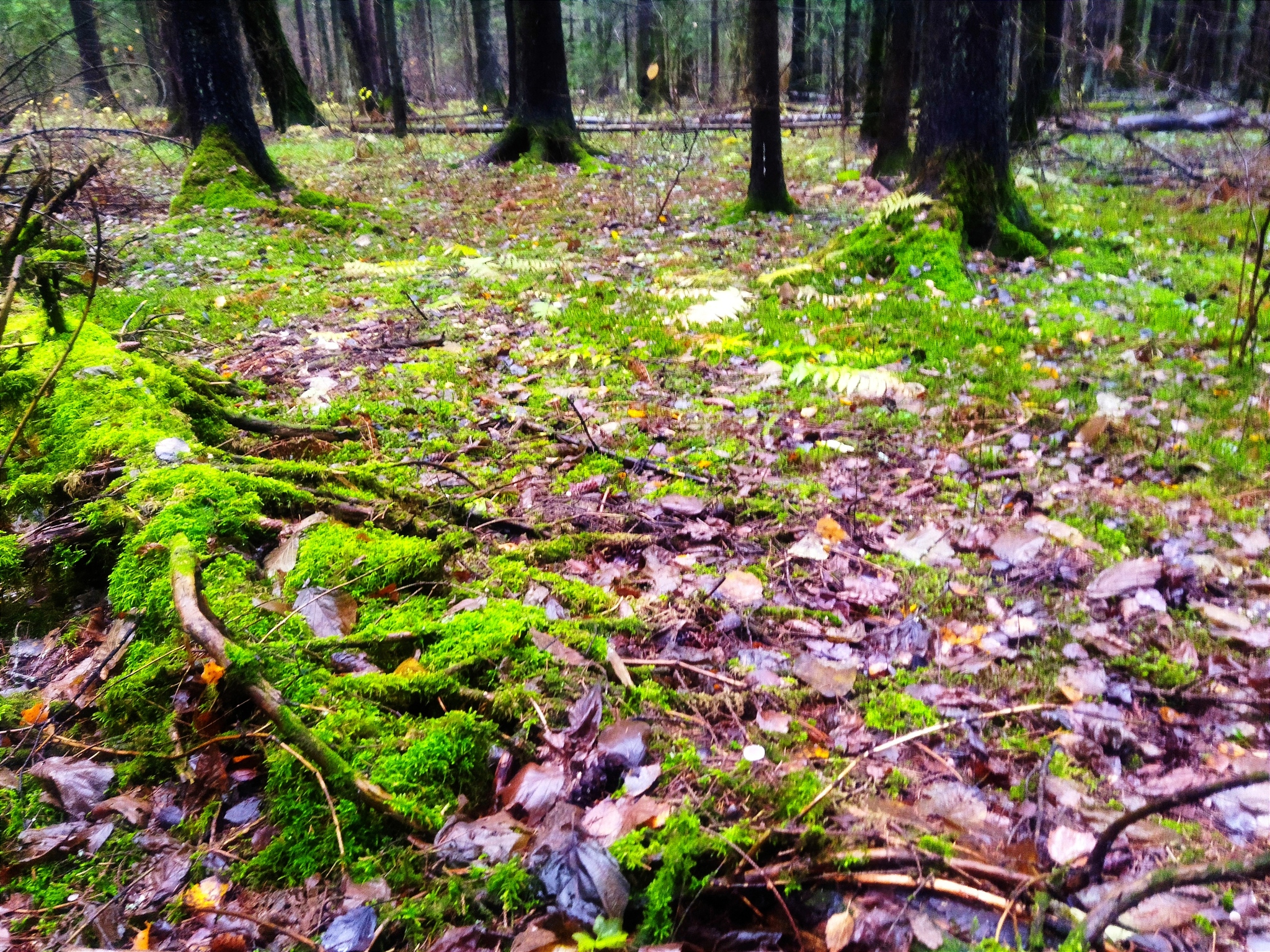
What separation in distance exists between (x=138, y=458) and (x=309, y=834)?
1782 mm

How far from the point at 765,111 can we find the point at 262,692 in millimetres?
8561

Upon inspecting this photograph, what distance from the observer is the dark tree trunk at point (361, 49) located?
2033cm

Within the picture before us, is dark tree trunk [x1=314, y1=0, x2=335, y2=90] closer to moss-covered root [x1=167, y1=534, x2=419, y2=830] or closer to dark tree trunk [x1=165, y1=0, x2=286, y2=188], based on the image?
dark tree trunk [x1=165, y1=0, x2=286, y2=188]

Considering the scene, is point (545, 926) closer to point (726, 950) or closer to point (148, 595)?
point (726, 950)

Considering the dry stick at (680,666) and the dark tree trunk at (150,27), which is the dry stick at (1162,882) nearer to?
the dry stick at (680,666)

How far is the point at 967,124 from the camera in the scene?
7.00 m

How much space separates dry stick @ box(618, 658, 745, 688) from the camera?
2.45 meters

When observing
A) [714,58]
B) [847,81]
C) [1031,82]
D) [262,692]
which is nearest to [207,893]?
[262,692]

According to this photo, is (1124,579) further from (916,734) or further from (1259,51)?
(1259,51)

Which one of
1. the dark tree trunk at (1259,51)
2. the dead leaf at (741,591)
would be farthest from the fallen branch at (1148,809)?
the dark tree trunk at (1259,51)

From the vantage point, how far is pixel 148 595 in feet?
7.19

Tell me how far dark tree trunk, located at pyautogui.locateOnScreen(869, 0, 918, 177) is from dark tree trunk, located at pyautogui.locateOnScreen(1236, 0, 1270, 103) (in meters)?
4.15

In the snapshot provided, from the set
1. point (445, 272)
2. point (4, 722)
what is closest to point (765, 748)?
point (4, 722)

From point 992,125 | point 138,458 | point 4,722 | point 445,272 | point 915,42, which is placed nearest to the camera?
point 4,722
